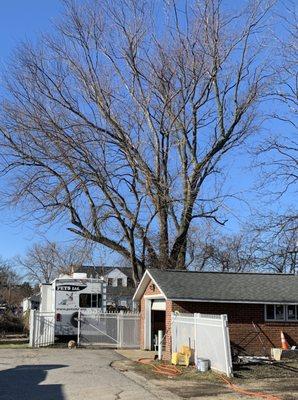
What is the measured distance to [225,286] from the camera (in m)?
24.0

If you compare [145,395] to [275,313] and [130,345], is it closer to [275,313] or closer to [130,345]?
[275,313]

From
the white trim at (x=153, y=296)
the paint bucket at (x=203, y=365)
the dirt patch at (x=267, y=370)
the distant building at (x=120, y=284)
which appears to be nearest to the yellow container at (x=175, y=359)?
the paint bucket at (x=203, y=365)

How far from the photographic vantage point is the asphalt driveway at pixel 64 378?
41.9ft

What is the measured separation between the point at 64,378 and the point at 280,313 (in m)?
10.7

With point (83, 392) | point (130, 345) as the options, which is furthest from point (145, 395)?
point (130, 345)

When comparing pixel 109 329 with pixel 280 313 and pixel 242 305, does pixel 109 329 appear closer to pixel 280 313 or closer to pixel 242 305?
pixel 242 305

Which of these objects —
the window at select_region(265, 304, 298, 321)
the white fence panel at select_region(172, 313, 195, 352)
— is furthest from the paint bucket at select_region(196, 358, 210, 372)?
the window at select_region(265, 304, 298, 321)

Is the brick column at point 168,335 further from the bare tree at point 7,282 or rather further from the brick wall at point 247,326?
the bare tree at point 7,282

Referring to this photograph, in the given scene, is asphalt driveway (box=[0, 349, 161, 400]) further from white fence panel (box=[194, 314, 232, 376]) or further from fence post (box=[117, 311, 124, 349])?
fence post (box=[117, 311, 124, 349])

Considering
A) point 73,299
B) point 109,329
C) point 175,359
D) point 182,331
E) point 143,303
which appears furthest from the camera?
point 73,299

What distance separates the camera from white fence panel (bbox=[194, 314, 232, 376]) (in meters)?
16.5

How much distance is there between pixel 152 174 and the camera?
29594 mm

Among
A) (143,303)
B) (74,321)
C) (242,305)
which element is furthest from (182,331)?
(74,321)

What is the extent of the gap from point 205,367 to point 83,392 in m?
5.50
